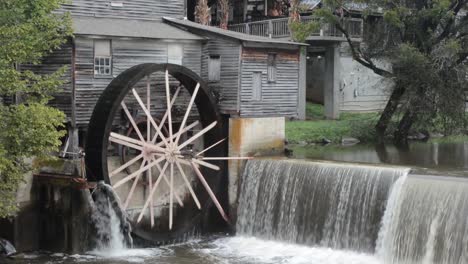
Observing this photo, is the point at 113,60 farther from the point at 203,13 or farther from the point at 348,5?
the point at 348,5

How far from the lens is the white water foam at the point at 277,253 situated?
1834 cm

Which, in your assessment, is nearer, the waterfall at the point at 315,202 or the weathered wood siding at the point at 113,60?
the waterfall at the point at 315,202

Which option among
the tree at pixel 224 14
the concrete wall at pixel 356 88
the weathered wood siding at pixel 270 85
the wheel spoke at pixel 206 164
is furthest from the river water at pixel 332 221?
the concrete wall at pixel 356 88

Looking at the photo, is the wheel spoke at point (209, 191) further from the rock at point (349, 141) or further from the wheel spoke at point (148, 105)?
the rock at point (349, 141)

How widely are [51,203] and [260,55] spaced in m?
7.59

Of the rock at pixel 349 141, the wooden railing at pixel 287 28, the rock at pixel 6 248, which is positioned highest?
the wooden railing at pixel 287 28

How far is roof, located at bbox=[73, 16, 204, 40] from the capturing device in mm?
20875

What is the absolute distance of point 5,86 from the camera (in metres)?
16.1

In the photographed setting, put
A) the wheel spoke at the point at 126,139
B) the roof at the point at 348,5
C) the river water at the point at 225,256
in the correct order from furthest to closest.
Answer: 1. the roof at the point at 348,5
2. the wheel spoke at the point at 126,139
3. the river water at the point at 225,256


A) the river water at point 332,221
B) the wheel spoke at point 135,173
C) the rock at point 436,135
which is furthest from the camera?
the rock at point 436,135

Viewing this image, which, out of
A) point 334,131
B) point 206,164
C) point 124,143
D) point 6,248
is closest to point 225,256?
point 206,164

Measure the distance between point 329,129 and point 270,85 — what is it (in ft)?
35.6

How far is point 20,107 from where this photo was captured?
1622 cm

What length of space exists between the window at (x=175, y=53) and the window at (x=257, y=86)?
2.24m
